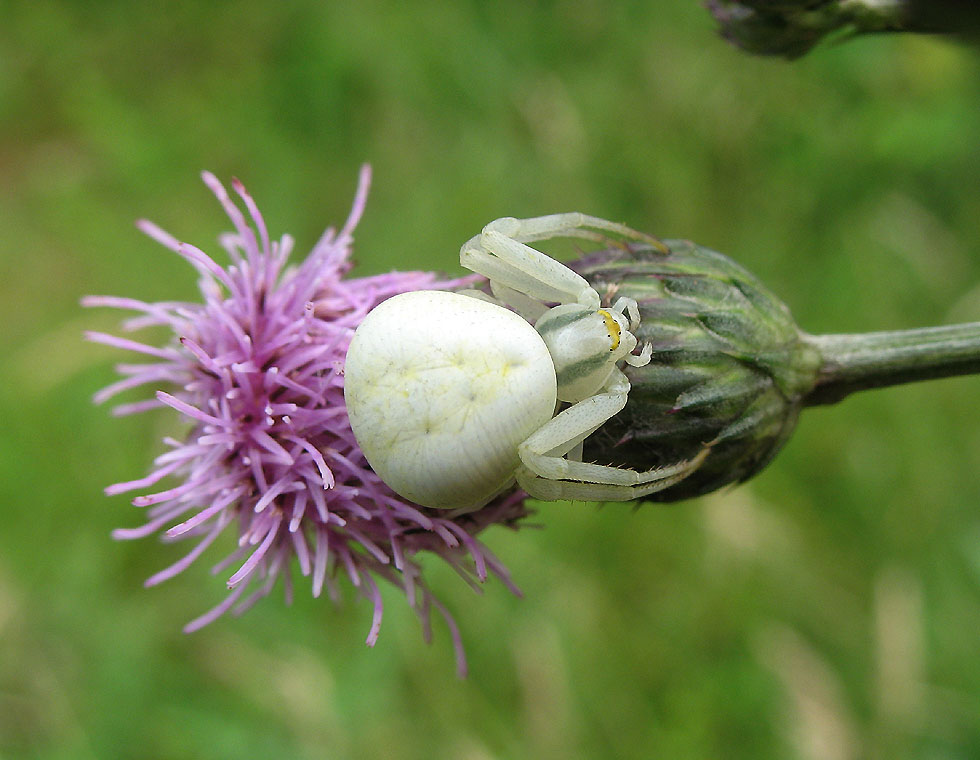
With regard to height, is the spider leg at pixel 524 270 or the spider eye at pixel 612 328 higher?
the spider leg at pixel 524 270


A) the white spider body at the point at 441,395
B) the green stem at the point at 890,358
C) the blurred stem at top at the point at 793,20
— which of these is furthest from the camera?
the blurred stem at top at the point at 793,20

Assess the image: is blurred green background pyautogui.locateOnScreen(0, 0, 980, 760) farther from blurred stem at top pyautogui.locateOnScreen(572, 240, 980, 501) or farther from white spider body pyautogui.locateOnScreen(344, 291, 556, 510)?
white spider body pyautogui.locateOnScreen(344, 291, 556, 510)

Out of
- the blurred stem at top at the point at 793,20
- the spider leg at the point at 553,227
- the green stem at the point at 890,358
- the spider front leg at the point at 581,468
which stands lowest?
the spider front leg at the point at 581,468

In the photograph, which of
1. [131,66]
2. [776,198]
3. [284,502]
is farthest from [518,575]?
[131,66]

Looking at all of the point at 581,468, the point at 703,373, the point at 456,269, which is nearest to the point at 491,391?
the point at 581,468

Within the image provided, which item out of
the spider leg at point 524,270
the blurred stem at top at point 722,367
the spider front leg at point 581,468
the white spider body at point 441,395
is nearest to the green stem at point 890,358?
the blurred stem at top at point 722,367

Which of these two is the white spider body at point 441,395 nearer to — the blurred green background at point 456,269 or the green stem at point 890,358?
the green stem at point 890,358

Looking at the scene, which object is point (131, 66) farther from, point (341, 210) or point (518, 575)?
point (518, 575)
